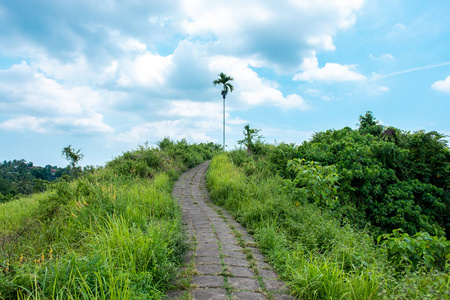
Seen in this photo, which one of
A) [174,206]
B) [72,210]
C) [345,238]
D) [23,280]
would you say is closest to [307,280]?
[345,238]

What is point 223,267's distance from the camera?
3512 mm

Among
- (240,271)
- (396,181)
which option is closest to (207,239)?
(240,271)

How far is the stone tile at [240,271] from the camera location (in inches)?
133

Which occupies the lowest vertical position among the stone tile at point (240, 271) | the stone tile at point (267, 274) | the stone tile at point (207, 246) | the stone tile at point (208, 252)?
the stone tile at point (267, 274)

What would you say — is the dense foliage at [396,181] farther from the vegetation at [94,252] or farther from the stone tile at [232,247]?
the vegetation at [94,252]

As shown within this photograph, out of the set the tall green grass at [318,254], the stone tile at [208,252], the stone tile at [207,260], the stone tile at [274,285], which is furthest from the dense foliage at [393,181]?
the stone tile at [274,285]

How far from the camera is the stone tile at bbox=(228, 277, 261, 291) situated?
3.05 m

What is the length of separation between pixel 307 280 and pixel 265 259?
3.45 ft

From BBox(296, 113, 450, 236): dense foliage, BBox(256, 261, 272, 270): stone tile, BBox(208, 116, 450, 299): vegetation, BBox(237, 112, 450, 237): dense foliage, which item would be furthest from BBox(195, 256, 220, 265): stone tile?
BBox(296, 113, 450, 236): dense foliage

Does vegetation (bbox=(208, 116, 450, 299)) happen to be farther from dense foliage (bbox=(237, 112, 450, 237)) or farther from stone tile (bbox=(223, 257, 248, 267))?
stone tile (bbox=(223, 257, 248, 267))

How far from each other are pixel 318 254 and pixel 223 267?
1507mm

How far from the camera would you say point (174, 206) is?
6.11 m

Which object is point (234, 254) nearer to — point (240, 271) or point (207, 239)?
point (240, 271)

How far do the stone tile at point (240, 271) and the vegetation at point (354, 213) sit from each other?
0.44m
